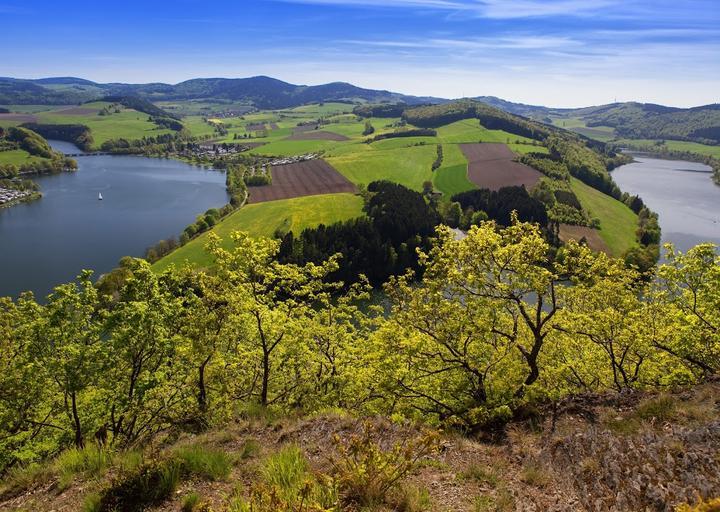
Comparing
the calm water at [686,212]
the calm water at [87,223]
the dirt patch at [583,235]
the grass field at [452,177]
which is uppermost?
the grass field at [452,177]

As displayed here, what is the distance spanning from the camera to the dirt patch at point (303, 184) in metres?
152

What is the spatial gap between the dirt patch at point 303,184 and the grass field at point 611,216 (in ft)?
261

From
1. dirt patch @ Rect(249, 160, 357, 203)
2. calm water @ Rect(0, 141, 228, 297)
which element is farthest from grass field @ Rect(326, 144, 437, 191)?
calm water @ Rect(0, 141, 228, 297)

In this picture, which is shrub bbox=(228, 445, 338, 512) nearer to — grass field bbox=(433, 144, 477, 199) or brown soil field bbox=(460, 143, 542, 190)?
grass field bbox=(433, 144, 477, 199)

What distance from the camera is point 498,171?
6624 inches

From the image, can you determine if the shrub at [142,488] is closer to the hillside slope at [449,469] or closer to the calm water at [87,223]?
the hillside slope at [449,469]

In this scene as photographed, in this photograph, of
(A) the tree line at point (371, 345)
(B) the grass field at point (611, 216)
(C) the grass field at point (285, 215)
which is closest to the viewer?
(A) the tree line at point (371, 345)

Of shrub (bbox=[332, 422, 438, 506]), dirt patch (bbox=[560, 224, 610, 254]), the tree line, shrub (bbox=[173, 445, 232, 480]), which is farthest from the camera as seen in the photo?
dirt patch (bbox=[560, 224, 610, 254])

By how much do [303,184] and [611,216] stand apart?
107 meters

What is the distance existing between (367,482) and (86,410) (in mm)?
20451

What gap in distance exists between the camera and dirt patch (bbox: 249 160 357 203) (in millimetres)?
151875

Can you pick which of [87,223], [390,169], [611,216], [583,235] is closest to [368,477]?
[583,235]

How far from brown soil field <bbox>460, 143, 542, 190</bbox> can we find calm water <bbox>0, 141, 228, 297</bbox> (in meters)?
98.6

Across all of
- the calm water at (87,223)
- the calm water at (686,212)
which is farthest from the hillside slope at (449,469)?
the calm water at (686,212)
